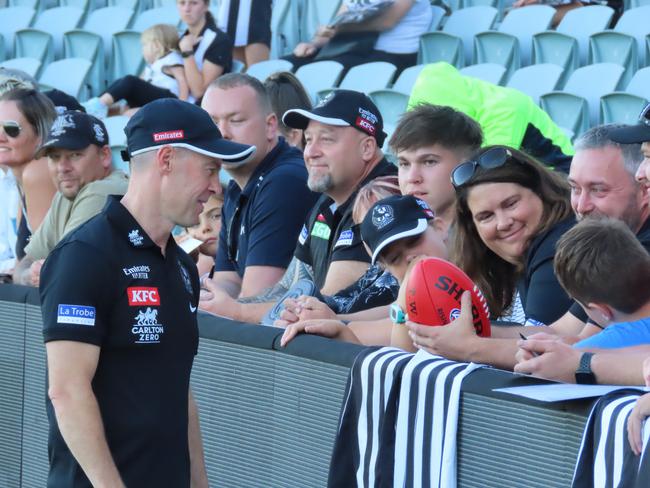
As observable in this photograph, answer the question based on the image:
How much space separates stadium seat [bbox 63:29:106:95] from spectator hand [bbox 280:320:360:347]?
27.6 ft

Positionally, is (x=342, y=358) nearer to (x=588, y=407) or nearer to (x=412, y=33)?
(x=588, y=407)

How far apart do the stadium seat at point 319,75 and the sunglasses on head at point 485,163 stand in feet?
18.5

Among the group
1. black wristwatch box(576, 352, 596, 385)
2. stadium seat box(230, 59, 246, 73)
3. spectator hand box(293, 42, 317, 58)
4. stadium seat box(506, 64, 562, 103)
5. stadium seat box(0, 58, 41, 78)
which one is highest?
black wristwatch box(576, 352, 596, 385)

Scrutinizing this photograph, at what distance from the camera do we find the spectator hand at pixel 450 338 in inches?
136

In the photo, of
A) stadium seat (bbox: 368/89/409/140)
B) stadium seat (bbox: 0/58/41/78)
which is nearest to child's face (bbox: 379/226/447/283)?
stadium seat (bbox: 368/89/409/140)

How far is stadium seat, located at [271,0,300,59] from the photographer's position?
460 inches

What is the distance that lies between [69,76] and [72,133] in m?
6.52

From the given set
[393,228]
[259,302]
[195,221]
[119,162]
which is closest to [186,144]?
[195,221]

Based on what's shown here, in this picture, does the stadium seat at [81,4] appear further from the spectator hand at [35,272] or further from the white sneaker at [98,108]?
the spectator hand at [35,272]

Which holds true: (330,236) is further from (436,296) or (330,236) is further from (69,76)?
(69,76)

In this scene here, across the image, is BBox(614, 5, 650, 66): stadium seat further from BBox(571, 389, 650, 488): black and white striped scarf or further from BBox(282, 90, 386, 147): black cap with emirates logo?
BBox(571, 389, 650, 488): black and white striped scarf

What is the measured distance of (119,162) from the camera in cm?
956

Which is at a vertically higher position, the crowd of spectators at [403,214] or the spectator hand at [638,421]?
the spectator hand at [638,421]

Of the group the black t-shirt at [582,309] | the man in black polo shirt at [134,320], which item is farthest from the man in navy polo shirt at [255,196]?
the man in black polo shirt at [134,320]
